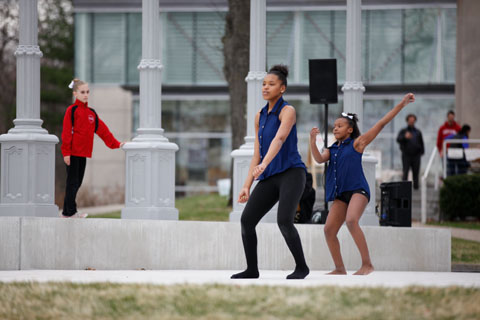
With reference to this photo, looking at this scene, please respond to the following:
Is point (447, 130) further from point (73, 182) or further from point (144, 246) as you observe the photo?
point (144, 246)

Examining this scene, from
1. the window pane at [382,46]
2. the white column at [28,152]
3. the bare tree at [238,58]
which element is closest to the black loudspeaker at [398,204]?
the white column at [28,152]

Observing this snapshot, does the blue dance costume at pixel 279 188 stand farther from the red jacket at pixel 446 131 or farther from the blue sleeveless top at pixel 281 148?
the red jacket at pixel 446 131

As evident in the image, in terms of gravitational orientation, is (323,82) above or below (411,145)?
above

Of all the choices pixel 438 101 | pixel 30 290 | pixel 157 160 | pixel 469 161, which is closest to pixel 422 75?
pixel 438 101

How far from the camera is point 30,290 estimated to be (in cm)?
754

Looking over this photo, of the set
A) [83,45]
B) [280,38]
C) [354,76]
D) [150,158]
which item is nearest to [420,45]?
[280,38]

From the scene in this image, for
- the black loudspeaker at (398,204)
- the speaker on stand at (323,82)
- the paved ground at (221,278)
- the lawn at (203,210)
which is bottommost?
the lawn at (203,210)

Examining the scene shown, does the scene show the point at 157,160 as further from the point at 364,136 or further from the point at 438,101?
the point at 438,101

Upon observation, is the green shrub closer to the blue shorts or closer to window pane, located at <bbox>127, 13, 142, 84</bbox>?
the blue shorts

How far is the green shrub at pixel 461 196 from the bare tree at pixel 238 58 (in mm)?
4894

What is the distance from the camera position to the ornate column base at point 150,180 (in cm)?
1277

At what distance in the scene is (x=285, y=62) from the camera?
3366 cm

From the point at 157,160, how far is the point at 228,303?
20.6 feet

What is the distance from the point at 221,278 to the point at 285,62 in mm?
25457
